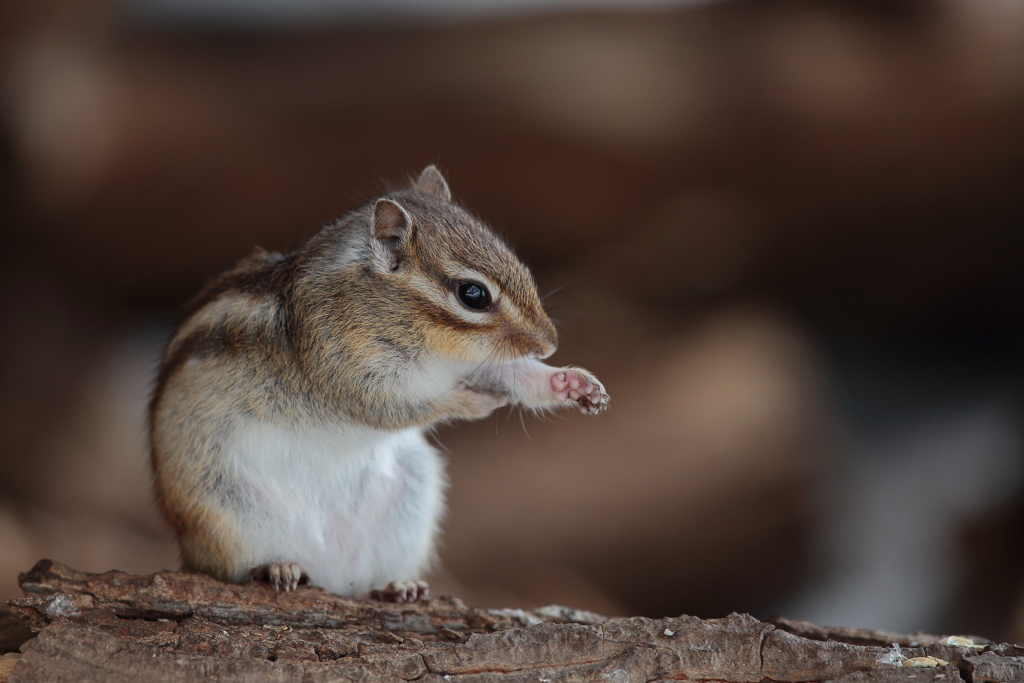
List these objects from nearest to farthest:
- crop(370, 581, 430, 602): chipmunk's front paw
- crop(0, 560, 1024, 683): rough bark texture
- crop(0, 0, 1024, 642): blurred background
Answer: crop(0, 560, 1024, 683): rough bark texture < crop(370, 581, 430, 602): chipmunk's front paw < crop(0, 0, 1024, 642): blurred background

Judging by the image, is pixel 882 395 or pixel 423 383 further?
pixel 882 395

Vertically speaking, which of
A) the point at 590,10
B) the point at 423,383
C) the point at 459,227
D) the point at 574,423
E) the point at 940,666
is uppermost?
the point at 590,10

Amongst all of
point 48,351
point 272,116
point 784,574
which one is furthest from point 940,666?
point 48,351

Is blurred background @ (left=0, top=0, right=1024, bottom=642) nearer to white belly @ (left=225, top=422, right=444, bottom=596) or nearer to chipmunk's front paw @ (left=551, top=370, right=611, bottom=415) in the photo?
white belly @ (left=225, top=422, right=444, bottom=596)

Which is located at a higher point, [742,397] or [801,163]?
[801,163]

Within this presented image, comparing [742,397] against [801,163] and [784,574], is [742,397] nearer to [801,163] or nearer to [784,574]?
[784,574]

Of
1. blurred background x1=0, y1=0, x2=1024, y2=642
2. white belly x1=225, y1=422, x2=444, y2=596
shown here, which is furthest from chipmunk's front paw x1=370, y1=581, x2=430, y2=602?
blurred background x1=0, y1=0, x2=1024, y2=642

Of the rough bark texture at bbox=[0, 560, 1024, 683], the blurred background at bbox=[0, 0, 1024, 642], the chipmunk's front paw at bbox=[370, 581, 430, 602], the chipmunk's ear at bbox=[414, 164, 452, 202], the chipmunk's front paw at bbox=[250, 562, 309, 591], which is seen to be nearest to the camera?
the rough bark texture at bbox=[0, 560, 1024, 683]
